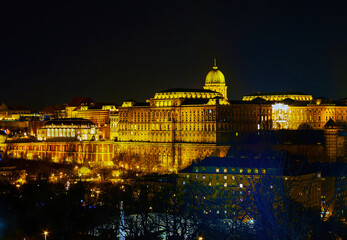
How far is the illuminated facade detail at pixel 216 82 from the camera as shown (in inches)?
6895

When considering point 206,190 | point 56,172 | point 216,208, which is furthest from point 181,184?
point 56,172

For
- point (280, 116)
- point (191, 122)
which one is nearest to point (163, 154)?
point (191, 122)

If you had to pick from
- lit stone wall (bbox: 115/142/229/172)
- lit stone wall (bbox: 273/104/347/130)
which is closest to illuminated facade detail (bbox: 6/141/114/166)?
lit stone wall (bbox: 115/142/229/172)

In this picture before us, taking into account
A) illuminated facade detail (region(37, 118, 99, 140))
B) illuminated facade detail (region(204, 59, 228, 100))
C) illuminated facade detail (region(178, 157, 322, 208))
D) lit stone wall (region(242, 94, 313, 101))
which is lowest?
illuminated facade detail (region(178, 157, 322, 208))

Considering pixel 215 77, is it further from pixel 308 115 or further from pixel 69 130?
pixel 69 130

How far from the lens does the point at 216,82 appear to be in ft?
576

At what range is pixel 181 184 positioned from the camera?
91.1 m

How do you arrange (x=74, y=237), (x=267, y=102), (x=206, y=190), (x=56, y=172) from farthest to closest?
(x=267, y=102) → (x=56, y=172) → (x=206, y=190) → (x=74, y=237)

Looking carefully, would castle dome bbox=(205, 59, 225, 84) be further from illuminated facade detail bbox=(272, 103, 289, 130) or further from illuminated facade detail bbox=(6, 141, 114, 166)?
illuminated facade detail bbox=(6, 141, 114, 166)

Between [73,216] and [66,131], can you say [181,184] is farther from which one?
[66,131]

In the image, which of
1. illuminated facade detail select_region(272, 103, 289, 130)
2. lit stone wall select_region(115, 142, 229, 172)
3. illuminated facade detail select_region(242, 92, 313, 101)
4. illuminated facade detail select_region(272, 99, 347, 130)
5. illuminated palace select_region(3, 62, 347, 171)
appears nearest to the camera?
lit stone wall select_region(115, 142, 229, 172)

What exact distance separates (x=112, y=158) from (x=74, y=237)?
279ft

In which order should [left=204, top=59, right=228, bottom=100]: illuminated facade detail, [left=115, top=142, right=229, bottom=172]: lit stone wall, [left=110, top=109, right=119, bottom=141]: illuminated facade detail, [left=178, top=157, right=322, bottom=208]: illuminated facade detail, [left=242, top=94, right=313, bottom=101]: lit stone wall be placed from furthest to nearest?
[left=242, top=94, right=313, bottom=101]: lit stone wall → [left=204, top=59, right=228, bottom=100]: illuminated facade detail → [left=110, top=109, right=119, bottom=141]: illuminated facade detail → [left=115, top=142, right=229, bottom=172]: lit stone wall → [left=178, top=157, right=322, bottom=208]: illuminated facade detail

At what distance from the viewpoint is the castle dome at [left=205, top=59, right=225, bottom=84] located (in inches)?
6919
